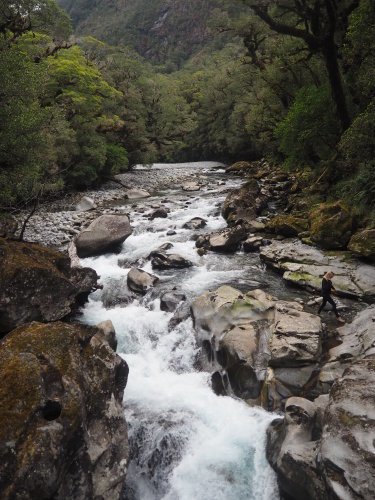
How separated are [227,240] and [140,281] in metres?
5.27

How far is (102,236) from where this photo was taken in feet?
54.7

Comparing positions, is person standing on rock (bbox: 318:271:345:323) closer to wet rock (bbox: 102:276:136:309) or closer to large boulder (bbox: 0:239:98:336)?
wet rock (bbox: 102:276:136:309)

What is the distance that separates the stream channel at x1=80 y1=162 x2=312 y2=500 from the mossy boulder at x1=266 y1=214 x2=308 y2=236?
2.33 meters

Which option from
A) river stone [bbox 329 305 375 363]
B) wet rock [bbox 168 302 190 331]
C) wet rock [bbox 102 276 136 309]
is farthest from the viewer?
wet rock [bbox 102 276 136 309]

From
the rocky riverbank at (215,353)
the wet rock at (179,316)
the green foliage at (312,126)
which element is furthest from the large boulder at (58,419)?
the green foliage at (312,126)

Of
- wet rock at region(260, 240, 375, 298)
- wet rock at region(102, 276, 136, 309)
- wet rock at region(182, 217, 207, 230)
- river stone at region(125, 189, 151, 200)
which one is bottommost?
river stone at region(125, 189, 151, 200)

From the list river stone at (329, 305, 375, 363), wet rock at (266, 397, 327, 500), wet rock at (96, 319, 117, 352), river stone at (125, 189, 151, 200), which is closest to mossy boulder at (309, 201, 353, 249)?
river stone at (329, 305, 375, 363)

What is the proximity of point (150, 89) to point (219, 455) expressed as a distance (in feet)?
167

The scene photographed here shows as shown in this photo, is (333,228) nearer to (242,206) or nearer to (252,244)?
(252,244)

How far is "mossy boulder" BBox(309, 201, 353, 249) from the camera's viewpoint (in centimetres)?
1364

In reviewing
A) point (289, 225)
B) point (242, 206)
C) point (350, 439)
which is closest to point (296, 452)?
point (350, 439)

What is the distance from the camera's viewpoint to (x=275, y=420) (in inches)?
279

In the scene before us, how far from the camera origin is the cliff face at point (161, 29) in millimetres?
158375

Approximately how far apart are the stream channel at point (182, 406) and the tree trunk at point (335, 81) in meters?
8.70
